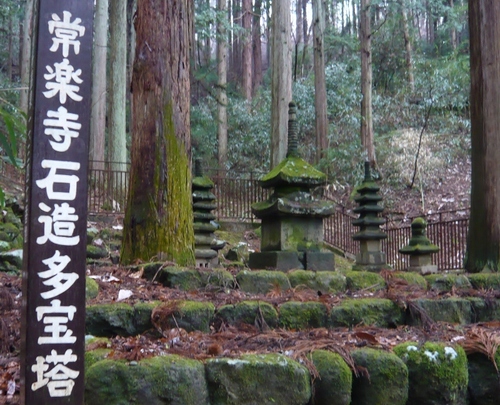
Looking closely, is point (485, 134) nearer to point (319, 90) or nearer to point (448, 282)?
point (448, 282)

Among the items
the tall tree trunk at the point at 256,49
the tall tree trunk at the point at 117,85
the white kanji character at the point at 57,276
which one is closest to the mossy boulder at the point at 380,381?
the white kanji character at the point at 57,276

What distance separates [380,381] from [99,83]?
57.7 feet

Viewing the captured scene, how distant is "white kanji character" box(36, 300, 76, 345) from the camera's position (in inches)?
90.3

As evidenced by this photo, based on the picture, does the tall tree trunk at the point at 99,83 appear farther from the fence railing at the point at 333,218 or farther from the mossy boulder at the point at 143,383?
the mossy boulder at the point at 143,383

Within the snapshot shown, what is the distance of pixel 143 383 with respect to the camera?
2.71 m

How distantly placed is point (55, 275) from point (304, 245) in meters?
6.01

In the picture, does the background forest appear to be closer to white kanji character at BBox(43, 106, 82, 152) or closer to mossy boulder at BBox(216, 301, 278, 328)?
mossy boulder at BBox(216, 301, 278, 328)

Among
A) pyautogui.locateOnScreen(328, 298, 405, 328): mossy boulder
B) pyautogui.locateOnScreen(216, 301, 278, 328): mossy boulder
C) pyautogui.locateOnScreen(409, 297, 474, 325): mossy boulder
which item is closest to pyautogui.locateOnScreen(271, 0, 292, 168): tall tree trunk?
pyautogui.locateOnScreen(409, 297, 474, 325): mossy boulder

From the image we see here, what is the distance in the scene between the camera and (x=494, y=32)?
7.68 m

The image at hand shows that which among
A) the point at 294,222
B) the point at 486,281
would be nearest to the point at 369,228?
the point at 294,222

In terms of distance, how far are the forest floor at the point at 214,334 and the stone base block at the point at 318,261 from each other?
92.4 inches

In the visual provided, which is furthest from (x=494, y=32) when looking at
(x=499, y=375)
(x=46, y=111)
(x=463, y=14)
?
(x=463, y=14)

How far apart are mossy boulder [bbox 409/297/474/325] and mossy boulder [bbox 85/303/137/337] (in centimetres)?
222

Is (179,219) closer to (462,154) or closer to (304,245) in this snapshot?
(304,245)
